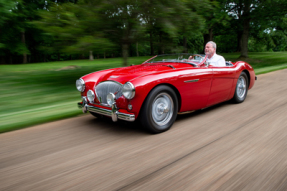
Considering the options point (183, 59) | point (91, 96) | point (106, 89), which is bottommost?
point (91, 96)

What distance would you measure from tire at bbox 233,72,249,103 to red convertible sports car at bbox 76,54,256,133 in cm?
70

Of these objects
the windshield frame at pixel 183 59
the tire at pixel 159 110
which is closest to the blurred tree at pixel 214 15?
the windshield frame at pixel 183 59

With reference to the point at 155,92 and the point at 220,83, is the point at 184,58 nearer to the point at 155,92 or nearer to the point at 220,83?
the point at 220,83

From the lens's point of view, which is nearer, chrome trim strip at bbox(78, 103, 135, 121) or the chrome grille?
chrome trim strip at bbox(78, 103, 135, 121)

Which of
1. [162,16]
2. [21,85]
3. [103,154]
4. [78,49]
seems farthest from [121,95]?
[21,85]

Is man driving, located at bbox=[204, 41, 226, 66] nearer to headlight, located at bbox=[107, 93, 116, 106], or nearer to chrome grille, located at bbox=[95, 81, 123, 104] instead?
chrome grille, located at bbox=[95, 81, 123, 104]

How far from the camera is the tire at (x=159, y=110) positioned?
3369mm

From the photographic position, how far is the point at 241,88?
5.47 m

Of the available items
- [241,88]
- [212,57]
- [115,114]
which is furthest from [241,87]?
[115,114]

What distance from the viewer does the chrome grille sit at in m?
3.51

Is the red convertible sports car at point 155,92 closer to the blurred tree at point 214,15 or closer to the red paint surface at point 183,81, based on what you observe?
the red paint surface at point 183,81

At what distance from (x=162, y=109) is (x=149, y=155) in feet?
3.16

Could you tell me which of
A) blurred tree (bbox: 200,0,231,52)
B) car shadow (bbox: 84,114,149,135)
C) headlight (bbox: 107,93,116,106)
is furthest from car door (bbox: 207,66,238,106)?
blurred tree (bbox: 200,0,231,52)

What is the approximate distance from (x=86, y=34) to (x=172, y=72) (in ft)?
13.7
